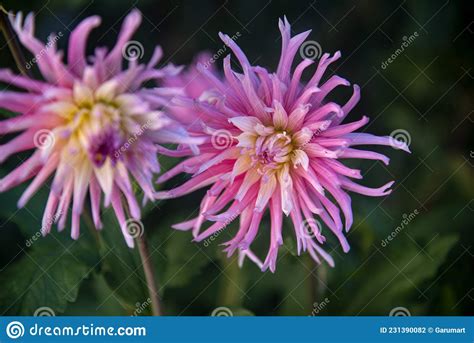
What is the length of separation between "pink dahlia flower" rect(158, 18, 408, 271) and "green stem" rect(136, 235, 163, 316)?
0.17 m

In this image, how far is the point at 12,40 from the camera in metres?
1.14

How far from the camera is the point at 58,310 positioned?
134 centimetres

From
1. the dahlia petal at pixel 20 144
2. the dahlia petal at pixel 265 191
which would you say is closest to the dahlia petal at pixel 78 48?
the dahlia petal at pixel 20 144

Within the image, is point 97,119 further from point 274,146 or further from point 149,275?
point 149,275

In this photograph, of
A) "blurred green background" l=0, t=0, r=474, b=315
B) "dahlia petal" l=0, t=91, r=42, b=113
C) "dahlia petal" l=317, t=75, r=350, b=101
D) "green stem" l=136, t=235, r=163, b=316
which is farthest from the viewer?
"blurred green background" l=0, t=0, r=474, b=315

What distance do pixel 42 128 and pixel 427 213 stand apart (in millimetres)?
1034

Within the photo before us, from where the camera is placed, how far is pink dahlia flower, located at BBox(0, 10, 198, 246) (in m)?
0.93

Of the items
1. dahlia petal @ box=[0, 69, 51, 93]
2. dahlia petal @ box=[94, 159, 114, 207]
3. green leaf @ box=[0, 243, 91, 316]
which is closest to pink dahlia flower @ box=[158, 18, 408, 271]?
dahlia petal @ box=[94, 159, 114, 207]

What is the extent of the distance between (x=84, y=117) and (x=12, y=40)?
0.99 ft

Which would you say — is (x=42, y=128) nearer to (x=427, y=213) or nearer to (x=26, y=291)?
(x=26, y=291)

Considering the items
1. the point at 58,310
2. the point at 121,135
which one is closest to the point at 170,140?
the point at 121,135

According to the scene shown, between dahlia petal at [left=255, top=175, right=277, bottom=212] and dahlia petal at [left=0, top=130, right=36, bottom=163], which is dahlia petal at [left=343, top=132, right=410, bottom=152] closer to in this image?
dahlia petal at [left=255, top=175, right=277, bottom=212]

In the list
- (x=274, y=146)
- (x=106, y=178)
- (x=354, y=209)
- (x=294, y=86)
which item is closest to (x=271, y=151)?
(x=274, y=146)

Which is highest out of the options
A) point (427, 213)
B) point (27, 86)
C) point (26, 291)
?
point (427, 213)
